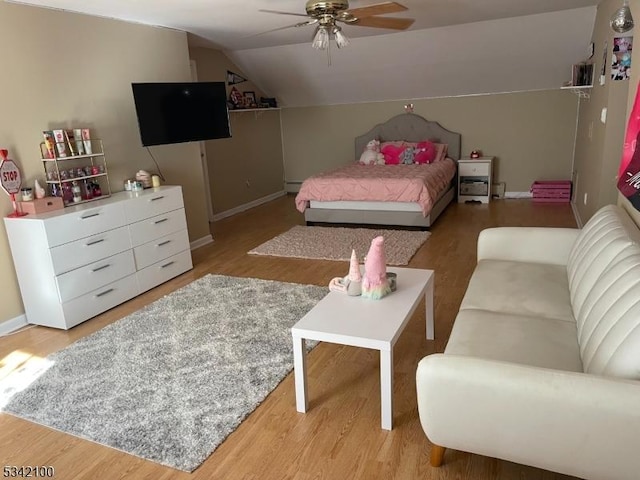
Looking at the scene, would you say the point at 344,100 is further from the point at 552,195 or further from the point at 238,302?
the point at 238,302

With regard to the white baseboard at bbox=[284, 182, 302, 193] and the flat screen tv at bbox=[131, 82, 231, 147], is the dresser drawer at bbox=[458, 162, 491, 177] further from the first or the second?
the flat screen tv at bbox=[131, 82, 231, 147]

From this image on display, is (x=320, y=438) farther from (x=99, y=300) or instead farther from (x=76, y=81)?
(x=76, y=81)

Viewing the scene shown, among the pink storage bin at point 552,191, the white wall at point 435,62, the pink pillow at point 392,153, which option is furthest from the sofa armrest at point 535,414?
the pink storage bin at point 552,191

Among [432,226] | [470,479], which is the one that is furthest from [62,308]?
[432,226]

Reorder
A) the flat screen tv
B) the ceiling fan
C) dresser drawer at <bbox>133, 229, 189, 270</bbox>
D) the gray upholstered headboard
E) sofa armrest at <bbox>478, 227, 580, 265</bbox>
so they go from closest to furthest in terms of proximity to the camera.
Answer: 1. sofa armrest at <bbox>478, 227, 580, 265</bbox>
2. the ceiling fan
3. dresser drawer at <bbox>133, 229, 189, 270</bbox>
4. the flat screen tv
5. the gray upholstered headboard

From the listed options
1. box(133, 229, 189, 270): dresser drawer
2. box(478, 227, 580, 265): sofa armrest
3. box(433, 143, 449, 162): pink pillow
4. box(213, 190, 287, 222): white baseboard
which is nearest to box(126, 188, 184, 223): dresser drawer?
box(133, 229, 189, 270): dresser drawer

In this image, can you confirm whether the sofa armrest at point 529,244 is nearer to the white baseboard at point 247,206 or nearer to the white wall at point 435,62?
the white wall at point 435,62

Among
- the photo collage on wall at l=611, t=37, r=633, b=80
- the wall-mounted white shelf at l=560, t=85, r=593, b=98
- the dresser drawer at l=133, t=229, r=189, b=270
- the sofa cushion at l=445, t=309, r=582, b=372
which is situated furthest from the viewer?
the wall-mounted white shelf at l=560, t=85, r=593, b=98

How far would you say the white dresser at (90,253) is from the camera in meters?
3.21

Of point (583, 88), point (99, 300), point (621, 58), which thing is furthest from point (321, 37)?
point (583, 88)

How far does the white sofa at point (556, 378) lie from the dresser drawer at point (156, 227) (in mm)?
2712

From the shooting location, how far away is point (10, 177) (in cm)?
322

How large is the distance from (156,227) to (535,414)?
333 centimetres

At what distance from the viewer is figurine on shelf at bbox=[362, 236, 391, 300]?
7.75 feet
